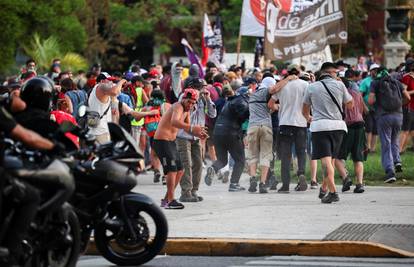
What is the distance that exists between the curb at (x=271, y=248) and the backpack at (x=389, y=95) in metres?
8.11

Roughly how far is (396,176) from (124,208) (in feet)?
31.8

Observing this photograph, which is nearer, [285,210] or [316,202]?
[285,210]

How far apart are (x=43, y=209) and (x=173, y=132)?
6057 mm

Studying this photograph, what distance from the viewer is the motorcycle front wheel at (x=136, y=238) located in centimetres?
1057

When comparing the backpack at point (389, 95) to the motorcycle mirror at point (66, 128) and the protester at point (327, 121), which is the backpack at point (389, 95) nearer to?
the protester at point (327, 121)

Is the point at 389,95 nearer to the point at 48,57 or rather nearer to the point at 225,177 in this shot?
the point at 225,177

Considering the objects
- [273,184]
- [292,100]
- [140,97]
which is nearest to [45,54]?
[140,97]

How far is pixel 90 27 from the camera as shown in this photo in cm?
5216

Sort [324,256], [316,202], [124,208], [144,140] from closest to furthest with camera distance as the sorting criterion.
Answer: [124,208] → [324,256] → [316,202] → [144,140]

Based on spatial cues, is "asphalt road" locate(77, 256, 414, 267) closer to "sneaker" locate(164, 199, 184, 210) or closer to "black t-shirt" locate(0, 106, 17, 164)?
"black t-shirt" locate(0, 106, 17, 164)

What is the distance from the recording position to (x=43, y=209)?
9219 mm

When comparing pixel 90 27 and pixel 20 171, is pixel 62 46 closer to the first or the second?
pixel 90 27

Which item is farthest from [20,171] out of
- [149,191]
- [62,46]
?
[62,46]

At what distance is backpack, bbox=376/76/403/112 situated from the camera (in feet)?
64.2
